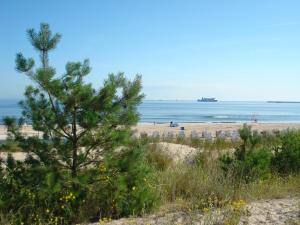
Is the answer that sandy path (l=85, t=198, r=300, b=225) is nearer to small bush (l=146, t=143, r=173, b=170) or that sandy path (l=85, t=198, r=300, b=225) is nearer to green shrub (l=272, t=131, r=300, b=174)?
green shrub (l=272, t=131, r=300, b=174)

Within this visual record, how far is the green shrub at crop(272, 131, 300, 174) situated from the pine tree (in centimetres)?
432

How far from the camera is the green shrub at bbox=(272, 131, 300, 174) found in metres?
9.23

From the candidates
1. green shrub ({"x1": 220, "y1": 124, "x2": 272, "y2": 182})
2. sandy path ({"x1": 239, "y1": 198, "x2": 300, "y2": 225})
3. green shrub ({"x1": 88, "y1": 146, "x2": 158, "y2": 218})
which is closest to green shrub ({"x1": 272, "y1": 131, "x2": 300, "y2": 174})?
green shrub ({"x1": 220, "y1": 124, "x2": 272, "y2": 182})

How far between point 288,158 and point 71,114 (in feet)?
16.9

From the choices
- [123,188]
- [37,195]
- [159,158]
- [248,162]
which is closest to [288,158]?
[248,162]

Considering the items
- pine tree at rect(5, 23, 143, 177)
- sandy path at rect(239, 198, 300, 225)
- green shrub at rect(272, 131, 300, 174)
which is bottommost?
sandy path at rect(239, 198, 300, 225)

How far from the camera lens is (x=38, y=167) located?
18.8ft

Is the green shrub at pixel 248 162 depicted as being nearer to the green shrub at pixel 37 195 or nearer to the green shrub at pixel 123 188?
the green shrub at pixel 123 188

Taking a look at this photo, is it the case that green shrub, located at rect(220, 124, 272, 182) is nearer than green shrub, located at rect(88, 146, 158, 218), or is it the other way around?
green shrub, located at rect(88, 146, 158, 218)

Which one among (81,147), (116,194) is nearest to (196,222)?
(116,194)

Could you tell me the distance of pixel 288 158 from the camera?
9.36 meters

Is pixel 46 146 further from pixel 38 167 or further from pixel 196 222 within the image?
pixel 196 222

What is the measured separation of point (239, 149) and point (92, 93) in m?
4.02

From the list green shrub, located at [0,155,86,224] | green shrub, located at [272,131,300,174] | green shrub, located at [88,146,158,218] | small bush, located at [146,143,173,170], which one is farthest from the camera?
small bush, located at [146,143,173,170]
